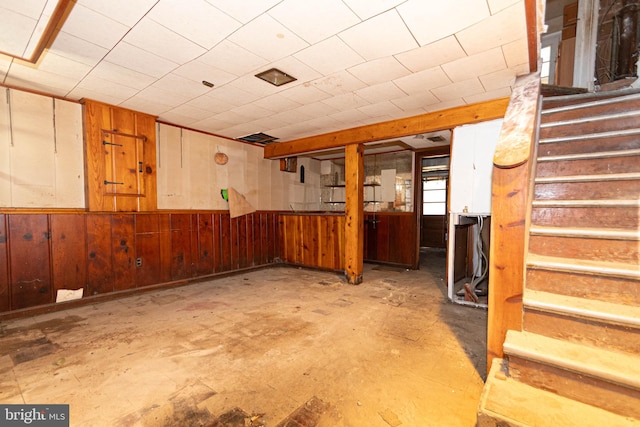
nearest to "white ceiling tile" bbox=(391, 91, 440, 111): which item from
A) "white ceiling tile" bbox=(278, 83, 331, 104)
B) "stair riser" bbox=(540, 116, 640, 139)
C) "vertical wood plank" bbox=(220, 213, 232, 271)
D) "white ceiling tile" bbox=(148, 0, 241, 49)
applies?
"white ceiling tile" bbox=(278, 83, 331, 104)

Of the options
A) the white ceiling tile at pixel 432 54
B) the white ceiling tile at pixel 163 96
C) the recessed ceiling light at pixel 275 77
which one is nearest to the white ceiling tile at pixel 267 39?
the recessed ceiling light at pixel 275 77

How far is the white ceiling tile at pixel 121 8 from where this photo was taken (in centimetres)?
173

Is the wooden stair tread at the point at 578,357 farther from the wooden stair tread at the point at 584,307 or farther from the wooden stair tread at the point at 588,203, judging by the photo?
the wooden stair tread at the point at 588,203

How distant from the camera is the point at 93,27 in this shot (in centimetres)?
197

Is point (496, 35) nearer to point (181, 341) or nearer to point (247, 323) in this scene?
point (247, 323)

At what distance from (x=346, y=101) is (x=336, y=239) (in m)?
2.59

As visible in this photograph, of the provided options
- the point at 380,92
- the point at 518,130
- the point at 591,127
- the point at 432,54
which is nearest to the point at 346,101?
the point at 380,92

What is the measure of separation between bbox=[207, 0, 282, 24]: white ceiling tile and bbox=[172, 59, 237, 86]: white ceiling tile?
79 centimetres

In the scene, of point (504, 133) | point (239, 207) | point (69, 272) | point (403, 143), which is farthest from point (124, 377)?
point (403, 143)

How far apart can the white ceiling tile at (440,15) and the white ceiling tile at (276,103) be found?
1.71m

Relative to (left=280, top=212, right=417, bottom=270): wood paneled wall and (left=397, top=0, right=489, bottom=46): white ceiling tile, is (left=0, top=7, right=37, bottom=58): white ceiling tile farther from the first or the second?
(left=280, top=212, right=417, bottom=270): wood paneled wall

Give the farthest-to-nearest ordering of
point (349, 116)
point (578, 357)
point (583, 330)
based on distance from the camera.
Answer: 1. point (349, 116)
2. point (583, 330)
3. point (578, 357)

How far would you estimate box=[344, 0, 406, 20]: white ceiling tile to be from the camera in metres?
1.74

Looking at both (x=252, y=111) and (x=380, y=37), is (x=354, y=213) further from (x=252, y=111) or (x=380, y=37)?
(x=380, y=37)
